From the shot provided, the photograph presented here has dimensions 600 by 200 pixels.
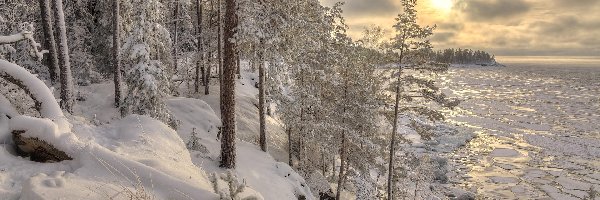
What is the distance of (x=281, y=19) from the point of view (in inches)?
583

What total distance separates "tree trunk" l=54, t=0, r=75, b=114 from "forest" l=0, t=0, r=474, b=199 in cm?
3

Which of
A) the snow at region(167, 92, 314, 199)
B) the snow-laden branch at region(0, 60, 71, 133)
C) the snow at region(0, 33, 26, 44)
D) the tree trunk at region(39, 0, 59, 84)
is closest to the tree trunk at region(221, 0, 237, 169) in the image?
the snow at region(167, 92, 314, 199)

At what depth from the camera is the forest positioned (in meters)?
5.69

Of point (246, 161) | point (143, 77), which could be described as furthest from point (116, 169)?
point (143, 77)

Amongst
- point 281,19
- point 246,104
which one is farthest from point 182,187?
point 246,104

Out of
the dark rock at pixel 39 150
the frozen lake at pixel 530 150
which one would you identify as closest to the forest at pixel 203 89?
the dark rock at pixel 39 150

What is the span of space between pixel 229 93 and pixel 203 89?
17389 millimetres

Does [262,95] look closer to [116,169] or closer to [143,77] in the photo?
[143,77]

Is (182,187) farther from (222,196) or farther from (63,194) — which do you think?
(63,194)

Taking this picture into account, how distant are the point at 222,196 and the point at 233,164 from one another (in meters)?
8.33

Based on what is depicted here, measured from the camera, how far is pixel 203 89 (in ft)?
94.6

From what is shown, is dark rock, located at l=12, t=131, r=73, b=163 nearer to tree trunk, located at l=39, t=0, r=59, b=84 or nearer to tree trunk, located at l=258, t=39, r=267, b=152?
tree trunk, located at l=39, t=0, r=59, b=84

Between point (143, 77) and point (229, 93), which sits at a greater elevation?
point (143, 77)

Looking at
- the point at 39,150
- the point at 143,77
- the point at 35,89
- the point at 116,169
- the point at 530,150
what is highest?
the point at 35,89
